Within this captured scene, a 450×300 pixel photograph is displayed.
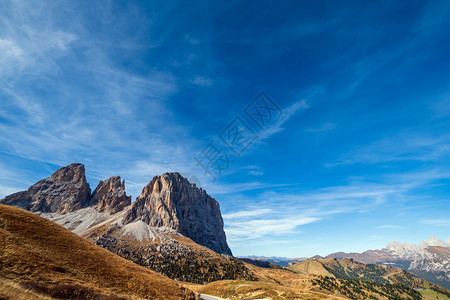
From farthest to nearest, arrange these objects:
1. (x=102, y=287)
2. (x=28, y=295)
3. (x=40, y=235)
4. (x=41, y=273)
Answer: (x=40, y=235) → (x=102, y=287) → (x=41, y=273) → (x=28, y=295)

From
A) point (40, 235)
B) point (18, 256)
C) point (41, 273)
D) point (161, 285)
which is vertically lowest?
point (161, 285)

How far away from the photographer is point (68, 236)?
48.2m

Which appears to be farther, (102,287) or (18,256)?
(102,287)

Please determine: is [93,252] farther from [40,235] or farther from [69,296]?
[69,296]

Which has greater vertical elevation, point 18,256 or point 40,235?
point 40,235

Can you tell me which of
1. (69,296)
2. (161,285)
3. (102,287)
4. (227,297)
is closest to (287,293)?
(227,297)

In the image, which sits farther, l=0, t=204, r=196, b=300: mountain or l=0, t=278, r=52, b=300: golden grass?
l=0, t=204, r=196, b=300: mountain

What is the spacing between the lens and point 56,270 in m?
33.3

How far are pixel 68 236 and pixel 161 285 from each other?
24986 millimetres

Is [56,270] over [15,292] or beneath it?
over

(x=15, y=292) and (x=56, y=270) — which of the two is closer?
(x=15, y=292)

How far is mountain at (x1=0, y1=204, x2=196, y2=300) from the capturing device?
27.5m

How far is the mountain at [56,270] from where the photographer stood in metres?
27.5

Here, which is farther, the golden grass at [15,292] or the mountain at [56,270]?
→ the mountain at [56,270]
